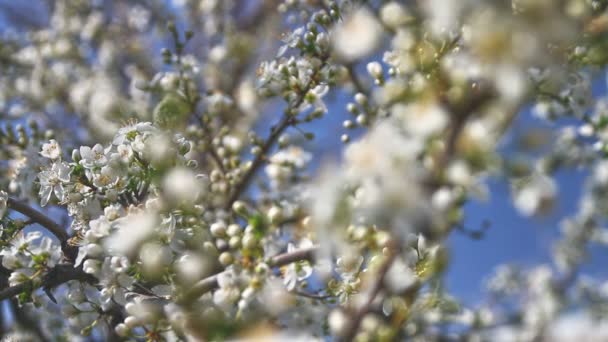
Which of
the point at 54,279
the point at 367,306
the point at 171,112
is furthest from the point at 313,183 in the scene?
the point at 171,112

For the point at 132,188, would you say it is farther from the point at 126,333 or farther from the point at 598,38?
the point at 598,38

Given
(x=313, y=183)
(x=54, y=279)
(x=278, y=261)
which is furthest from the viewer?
(x=54, y=279)

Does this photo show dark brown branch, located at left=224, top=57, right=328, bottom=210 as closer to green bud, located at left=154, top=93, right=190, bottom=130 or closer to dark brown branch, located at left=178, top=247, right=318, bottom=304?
green bud, located at left=154, top=93, right=190, bottom=130

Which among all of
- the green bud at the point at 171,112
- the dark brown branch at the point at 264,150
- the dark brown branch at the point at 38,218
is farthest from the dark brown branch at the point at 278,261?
the dark brown branch at the point at 264,150

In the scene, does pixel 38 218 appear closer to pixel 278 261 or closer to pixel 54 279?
pixel 54 279

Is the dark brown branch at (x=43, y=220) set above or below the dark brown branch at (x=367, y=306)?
above

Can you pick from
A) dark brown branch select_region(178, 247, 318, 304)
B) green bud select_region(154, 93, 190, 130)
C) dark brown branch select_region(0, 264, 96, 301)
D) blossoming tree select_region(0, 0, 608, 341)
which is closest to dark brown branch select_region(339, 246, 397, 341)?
blossoming tree select_region(0, 0, 608, 341)

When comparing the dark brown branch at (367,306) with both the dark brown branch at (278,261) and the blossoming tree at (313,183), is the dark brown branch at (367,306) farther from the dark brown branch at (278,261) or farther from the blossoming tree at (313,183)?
the dark brown branch at (278,261)

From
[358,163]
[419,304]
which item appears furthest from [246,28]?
[358,163]
